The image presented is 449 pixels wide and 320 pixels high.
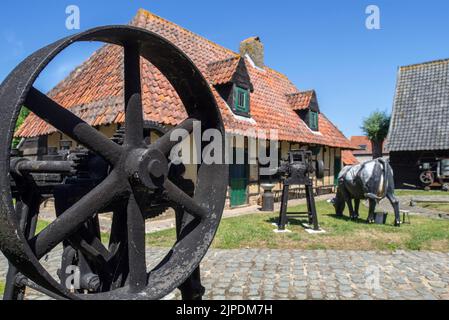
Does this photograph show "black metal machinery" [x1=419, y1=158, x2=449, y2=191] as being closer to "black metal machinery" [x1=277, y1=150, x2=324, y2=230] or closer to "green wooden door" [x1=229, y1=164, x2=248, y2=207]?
"green wooden door" [x1=229, y1=164, x2=248, y2=207]

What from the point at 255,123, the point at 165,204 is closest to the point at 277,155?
the point at 255,123

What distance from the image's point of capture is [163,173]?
1742 mm

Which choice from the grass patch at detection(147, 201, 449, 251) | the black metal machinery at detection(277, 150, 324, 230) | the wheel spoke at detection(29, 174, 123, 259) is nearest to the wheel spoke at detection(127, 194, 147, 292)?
the wheel spoke at detection(29, 174, 123, 259)

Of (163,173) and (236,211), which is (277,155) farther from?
(163,173)

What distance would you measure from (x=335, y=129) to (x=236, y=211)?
9.90 metres

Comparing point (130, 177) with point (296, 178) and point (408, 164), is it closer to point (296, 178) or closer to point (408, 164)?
point (296, 178)

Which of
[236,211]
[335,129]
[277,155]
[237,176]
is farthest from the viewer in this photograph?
[335,129]

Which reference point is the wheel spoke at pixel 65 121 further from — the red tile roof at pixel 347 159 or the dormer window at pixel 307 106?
the red tile roof at pixel 347 159

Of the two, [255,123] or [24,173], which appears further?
[255,123]

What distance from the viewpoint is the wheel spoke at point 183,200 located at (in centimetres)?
192

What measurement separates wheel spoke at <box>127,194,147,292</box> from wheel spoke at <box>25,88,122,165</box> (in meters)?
0.29

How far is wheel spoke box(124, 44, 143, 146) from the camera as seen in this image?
5.90ft

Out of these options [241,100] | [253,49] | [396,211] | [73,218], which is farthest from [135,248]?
[253,49]

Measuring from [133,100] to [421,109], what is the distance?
2289 cm
